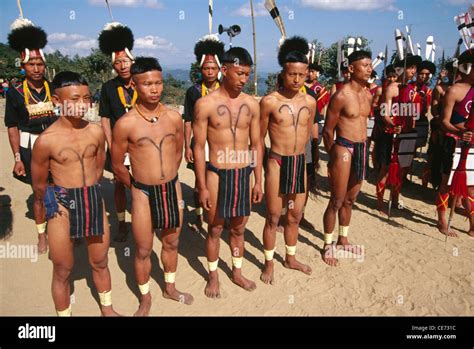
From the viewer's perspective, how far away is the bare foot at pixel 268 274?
4043mm

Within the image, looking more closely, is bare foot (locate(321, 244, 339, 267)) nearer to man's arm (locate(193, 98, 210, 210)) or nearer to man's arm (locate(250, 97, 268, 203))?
man's arm (locate(250, 97, 268, 203))

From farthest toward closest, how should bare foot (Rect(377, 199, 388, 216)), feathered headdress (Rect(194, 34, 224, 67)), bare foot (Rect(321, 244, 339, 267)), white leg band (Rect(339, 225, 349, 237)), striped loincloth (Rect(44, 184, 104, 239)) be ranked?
bare foot (Rect(377, 199, 388, 216)), feathered headdress (Rect(194, 34, 224, 67)), white leg band (Rect(339, 225, 349, 237)), bare foot (Rect(321, 244, 339, 267)), striped loincloth (Rect(44, 184, 104, 239))

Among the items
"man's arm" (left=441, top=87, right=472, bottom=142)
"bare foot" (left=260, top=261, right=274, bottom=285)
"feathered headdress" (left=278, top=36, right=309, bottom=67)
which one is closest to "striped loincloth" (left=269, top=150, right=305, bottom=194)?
"bare foot" (left=260, top=261, right=274, bottom=285)

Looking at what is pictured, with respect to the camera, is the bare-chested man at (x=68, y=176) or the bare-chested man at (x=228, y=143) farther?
the bare-chested man at (x=228, y=143)

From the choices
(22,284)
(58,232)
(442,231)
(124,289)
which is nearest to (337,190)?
(442,231)

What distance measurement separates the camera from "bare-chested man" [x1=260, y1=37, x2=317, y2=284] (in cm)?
361

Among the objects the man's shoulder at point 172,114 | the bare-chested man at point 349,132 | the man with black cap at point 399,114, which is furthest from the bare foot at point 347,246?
the man's shoulder at point 172,114

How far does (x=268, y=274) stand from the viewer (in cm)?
409

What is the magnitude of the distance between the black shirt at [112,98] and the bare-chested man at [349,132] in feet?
8.39

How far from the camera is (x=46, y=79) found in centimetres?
454

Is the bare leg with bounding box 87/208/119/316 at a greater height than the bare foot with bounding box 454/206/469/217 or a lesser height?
greater

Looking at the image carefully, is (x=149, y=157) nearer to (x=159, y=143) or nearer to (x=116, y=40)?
(x=159, y=143)

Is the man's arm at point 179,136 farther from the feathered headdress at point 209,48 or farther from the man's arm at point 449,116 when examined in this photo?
the man's arm at point 449,116

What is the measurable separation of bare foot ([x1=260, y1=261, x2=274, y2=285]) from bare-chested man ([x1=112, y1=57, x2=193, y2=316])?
127cm
